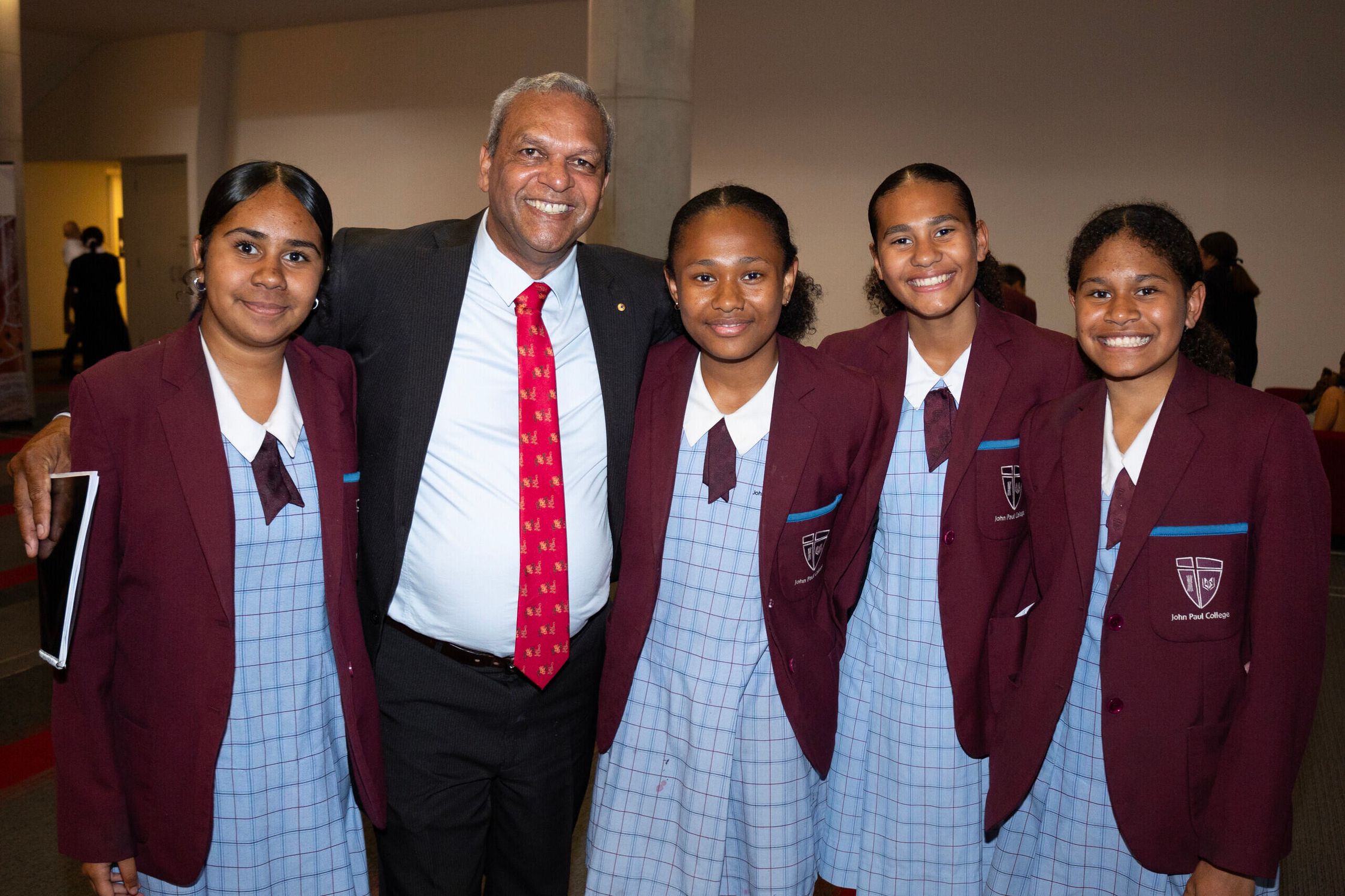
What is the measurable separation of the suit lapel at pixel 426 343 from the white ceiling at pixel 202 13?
10.3m

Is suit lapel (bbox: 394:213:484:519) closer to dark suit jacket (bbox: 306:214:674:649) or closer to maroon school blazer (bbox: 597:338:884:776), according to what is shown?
dark suit jacket (bbox: 306:214:674:649)

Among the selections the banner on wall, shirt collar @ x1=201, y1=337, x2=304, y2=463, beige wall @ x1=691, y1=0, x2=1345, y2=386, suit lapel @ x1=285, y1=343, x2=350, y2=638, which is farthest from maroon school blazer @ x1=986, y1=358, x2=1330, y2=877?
the banner on wall

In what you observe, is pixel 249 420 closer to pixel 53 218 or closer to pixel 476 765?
pixel 476 765

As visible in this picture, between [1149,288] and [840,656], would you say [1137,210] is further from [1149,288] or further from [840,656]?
[840,656]

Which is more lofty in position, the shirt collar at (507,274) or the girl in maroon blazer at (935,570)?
the shirt collar at (507,274)

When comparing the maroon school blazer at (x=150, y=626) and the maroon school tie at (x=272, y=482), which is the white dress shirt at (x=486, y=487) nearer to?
the maroon school tie at (x=272, y=482)

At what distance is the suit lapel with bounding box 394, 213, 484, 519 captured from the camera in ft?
6.56

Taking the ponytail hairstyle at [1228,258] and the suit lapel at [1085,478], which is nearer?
the suit lapel at [1085,478]

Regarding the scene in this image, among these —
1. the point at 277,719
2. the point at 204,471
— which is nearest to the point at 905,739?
the point at 277,719

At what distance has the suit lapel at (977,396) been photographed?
2064 millimetres

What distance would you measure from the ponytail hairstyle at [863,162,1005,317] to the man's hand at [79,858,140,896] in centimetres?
180

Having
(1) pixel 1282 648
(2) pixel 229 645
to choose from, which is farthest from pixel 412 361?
(1) pixel 1282 648

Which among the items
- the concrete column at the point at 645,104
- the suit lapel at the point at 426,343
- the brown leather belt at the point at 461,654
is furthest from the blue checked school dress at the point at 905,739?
the concrete column at the point at 645,104

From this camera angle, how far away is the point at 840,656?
2170 mm
